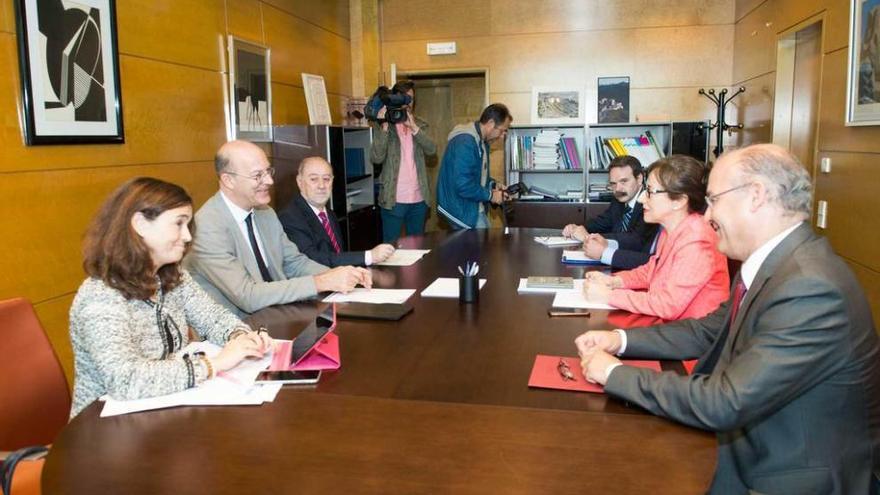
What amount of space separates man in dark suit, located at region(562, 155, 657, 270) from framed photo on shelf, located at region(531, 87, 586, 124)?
256 centimetres

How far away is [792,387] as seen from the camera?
1353mm

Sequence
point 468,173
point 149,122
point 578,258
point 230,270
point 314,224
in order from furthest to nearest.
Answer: point 468,173, point 149,122, point 314,224, point 578,258, point 230,270

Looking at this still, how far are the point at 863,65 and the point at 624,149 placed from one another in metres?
2.93

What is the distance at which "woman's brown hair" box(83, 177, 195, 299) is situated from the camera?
1.72 metres

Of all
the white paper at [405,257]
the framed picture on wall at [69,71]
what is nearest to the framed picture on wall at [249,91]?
the framed picture on wall at [69,71]

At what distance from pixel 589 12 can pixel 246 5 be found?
3433 millimetres

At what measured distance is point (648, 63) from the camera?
6.53 meters

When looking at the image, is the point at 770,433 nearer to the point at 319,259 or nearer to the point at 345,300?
the point at 345,300

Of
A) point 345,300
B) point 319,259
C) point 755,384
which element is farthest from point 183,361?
point 319,259

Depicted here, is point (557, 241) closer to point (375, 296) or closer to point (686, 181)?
point (686, 181)

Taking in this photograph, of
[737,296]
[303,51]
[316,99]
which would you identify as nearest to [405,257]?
[737,296]

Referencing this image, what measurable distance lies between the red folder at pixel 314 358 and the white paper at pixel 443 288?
2.38 ft

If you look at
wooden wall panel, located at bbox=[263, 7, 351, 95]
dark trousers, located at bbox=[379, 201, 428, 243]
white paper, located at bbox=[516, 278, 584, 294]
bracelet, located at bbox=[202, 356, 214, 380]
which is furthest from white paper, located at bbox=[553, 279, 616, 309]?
wooden wall panel, located at bbox=[263, 7, 351, 95]

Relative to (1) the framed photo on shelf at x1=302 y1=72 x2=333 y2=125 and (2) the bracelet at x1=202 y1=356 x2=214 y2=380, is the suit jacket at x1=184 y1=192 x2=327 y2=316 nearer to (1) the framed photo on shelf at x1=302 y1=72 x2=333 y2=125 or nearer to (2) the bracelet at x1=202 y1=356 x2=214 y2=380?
(2) the bracelet at x1=202 y1=356 x2=214 y2=380
